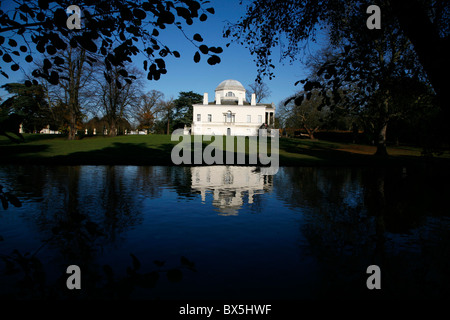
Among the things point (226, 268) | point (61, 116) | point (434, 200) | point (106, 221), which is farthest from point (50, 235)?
point (61, 116)

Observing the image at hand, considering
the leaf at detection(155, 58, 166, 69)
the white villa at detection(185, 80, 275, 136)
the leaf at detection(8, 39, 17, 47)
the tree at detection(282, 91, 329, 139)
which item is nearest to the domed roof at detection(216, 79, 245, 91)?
the white villa at detection(185, 80, 275, 136)

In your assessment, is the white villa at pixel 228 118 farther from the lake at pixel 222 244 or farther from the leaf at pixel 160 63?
the leaf at pixel 160 63

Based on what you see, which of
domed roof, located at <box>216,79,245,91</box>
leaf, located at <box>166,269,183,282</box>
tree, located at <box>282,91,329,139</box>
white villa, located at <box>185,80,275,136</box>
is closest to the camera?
leaf, located at <box>166,269,183,282</box>

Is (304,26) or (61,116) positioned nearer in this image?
(304,26)

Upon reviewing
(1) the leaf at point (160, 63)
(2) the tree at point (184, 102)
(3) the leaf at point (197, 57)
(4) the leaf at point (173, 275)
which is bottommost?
(4) the leaf at point (173, 275)

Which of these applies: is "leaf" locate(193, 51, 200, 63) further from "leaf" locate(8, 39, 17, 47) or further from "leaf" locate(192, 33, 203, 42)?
"leaf" locate(8, 39, 17, 47)

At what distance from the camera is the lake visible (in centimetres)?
392

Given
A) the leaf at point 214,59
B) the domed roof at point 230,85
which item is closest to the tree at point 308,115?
the domed roof at point 230,85

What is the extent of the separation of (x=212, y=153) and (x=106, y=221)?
2304 centimetres

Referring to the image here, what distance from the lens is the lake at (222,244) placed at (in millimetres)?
3916

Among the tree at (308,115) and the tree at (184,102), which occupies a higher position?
the tree at (184,102)
